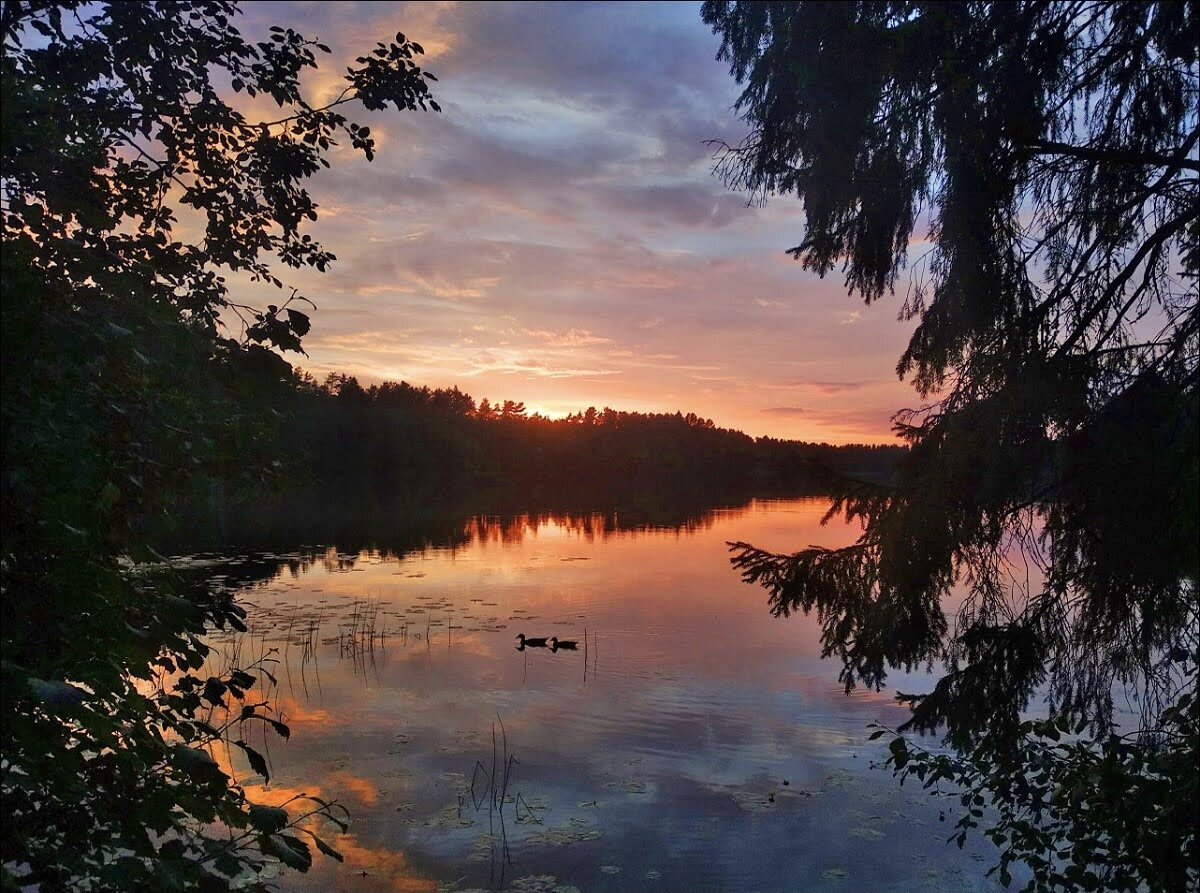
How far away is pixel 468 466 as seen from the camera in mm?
94688

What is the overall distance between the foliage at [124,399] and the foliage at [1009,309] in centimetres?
261

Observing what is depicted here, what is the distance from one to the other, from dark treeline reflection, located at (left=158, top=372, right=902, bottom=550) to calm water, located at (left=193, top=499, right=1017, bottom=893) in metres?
2.80

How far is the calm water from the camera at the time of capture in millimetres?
6848

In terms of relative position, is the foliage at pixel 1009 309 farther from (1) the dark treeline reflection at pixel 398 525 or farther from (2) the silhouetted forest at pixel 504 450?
(2) the silhouetted forest at pixel 504 450

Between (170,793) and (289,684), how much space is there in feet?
32.8

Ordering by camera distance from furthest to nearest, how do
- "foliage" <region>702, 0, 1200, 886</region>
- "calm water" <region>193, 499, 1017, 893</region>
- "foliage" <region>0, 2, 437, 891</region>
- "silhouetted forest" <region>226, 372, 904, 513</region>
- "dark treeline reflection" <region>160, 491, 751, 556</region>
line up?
"silhouetted forest" <region>226, 372, 904, 513</region> < "dark treeline reflection" <region>160, 491, 751, 556</region> < "calm water" <region>193, 499, 1017, 893</region> < "foliage" <region>702, 0, 1200, 886</region> < "foliage" <region>0, 2, 437, 891</region>

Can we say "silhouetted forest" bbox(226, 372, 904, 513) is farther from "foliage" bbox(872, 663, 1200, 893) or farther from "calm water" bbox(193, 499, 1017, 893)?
"foliage" bbox(872, 663, 1200, 893)

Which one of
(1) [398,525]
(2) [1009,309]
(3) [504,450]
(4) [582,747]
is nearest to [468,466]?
(3) [504,450]

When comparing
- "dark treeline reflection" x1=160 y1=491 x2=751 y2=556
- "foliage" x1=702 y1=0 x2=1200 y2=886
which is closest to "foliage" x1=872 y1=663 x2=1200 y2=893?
"foliage" x1=702 y1=0 x2=1200 y2=886

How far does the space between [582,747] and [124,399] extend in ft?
25.3

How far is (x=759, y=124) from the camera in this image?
18.8 ft

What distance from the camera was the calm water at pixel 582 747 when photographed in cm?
685

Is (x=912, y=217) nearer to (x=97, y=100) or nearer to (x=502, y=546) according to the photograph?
(x=97, y=100)

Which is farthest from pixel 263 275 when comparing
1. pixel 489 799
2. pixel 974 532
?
pixel 489 799
